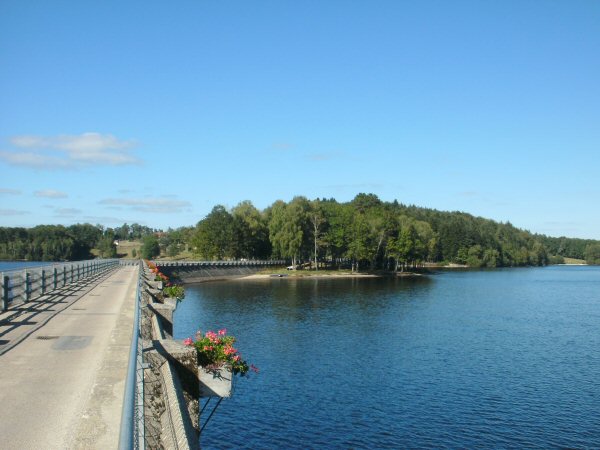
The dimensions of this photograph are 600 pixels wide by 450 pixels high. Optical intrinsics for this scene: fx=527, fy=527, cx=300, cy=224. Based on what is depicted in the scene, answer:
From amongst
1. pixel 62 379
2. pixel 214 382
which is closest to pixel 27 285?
pixel 62 379

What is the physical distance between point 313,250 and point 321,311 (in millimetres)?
83273

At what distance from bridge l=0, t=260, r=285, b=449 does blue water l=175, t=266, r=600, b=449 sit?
374 inches

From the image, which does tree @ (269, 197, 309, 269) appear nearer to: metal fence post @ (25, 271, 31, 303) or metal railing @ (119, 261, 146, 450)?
metal fence post @ (25, 271, 31, 303)

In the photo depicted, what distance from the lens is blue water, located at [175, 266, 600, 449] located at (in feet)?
82.2

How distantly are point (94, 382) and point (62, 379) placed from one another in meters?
0.90

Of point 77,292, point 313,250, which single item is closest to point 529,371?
point 77,292

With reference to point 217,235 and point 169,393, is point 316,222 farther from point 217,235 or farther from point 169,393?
point 169,393

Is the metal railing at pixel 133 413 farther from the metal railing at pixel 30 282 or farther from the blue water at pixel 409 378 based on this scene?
the blue water at pixel 409 378

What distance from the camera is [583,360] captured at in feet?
129

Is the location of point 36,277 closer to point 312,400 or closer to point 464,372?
point 312,400

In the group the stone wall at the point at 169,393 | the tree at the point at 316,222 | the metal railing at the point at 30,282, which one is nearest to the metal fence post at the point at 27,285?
the metal railing at the point at 30,282

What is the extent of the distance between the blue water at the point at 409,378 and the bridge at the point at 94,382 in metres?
9.49

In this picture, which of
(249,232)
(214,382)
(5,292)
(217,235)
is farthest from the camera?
(217,235)

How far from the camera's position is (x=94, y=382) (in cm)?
1120
